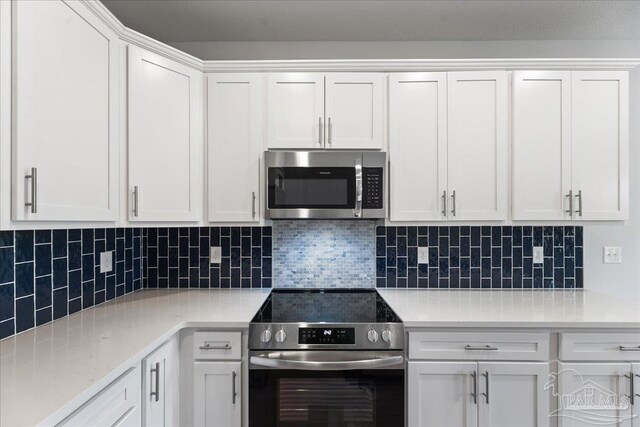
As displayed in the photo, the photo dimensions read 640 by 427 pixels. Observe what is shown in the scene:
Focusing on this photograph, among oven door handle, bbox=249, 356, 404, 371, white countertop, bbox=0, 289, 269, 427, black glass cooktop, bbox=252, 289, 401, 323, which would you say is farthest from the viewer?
black glass cooktop, bbox=252, 289, 401, 323

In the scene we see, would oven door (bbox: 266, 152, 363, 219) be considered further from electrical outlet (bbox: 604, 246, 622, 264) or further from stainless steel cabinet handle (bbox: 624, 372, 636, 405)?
electrical outlet (bbox: 604, 246, 622, 264)

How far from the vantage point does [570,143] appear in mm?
2135

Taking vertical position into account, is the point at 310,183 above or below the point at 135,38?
below

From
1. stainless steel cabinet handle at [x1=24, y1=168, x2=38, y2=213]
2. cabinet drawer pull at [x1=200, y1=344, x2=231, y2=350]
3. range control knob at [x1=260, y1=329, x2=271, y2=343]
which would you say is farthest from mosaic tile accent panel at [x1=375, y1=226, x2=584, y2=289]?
stainless steel cabinet handle at [x1=24, y1=168, x2=38, y2=213]

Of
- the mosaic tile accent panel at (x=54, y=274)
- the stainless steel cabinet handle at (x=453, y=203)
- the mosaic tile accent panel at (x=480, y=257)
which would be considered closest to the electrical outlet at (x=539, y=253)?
the mosaic tile accent panel at (x=480, y=257)

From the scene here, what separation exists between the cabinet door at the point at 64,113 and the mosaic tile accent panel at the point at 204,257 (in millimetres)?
824

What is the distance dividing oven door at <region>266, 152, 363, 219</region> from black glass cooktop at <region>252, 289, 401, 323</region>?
1.58 feet

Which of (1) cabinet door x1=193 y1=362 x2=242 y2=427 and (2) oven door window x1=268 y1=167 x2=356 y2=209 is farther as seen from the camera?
(2) oven door window x1=268 y1=167 x2=356 y2=209

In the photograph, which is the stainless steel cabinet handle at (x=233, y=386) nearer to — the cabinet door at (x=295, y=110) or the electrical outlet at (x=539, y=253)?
the cabinet door at (x=295, y=110)

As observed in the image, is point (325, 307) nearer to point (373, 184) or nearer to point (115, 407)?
point (373, 184)

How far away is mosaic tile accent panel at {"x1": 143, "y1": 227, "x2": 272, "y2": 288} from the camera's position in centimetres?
251

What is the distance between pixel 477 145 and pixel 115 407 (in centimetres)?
203

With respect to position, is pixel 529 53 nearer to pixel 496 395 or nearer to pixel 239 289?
pixel 496 395

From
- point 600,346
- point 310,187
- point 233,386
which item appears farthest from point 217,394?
point 600,346
